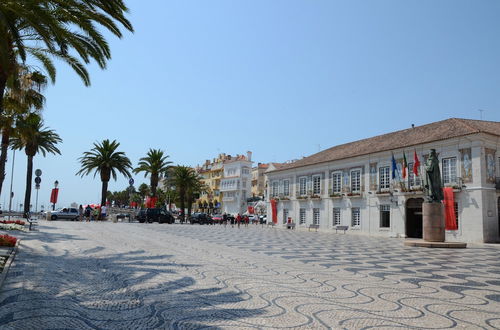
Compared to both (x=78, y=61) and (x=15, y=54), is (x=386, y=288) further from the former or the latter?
(x=15, y=54)

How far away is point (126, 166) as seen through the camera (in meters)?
47.2

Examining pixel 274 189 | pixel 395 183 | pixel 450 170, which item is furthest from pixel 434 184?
pixel 274 189

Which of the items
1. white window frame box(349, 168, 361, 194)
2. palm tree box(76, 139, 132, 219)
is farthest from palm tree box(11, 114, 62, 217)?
white window frame box(349, 168, 361, 194)

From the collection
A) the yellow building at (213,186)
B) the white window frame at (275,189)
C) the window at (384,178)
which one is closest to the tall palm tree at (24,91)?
the window at (384,178)

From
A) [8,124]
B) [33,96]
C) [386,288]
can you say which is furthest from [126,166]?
[386,288]

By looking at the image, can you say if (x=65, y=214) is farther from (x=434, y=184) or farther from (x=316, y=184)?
(x=434, y=184)

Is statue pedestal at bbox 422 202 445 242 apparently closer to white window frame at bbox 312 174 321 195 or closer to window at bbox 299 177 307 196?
white window frame at bbox 312 174 321 195

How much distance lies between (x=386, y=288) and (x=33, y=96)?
16.4 meters

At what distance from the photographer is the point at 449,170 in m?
27.9

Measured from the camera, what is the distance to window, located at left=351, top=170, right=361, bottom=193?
116 feet

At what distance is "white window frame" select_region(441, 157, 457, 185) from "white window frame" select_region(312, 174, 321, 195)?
13.9 metres

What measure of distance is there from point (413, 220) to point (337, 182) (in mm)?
8855

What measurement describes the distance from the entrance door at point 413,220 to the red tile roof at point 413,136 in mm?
4457

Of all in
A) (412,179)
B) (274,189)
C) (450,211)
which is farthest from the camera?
(274,189)
